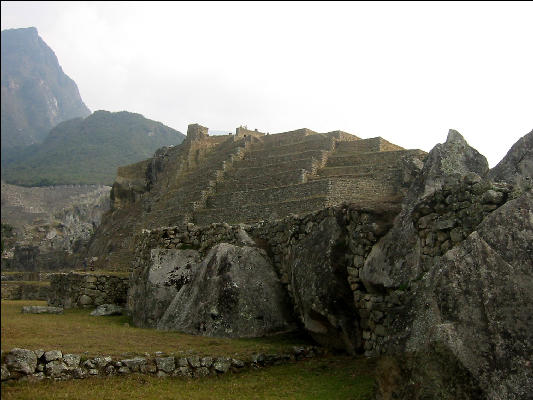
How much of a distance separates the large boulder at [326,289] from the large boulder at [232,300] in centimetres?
77

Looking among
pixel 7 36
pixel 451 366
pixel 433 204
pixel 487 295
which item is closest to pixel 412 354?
pixel 451 366

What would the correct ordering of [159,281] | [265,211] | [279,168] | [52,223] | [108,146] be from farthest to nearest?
[108,146] → [52,223] → [279,168] → [265,211] → [159,281]

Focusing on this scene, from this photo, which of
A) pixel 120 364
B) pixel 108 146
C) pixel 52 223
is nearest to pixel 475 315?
pixel 120 364

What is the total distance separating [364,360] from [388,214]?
2525mm

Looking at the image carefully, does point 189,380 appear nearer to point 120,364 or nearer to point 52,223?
point 120,364

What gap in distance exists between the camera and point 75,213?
253 ft

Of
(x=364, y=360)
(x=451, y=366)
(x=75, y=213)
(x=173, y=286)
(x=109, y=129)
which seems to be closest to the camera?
(x=451, y=366)

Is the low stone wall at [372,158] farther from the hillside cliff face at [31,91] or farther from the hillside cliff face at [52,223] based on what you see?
the hillside cliff face at [31,91]

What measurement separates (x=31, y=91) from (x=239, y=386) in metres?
5.10

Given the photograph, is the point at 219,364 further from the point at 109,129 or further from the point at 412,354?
the point at 109,129

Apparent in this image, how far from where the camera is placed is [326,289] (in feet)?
31.3

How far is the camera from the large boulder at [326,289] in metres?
9.33

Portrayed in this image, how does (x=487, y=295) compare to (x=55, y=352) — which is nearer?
(x=487, y=295)

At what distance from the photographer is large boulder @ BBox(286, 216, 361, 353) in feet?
30.6
